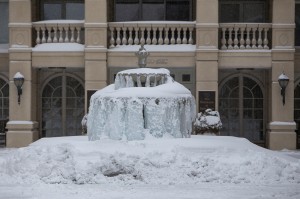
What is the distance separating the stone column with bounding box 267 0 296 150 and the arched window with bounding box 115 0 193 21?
12.2 ft

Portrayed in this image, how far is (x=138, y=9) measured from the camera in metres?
23.4

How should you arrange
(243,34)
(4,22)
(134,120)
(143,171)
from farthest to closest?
(4,22)
(243,34)
(134,120)
(143,171)

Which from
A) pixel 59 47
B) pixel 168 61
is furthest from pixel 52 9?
pixel 168 61

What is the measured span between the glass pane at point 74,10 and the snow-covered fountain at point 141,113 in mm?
9667

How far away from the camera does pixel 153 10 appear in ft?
77.0

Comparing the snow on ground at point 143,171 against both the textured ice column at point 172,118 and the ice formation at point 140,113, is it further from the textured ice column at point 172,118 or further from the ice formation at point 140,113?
the textured ice column at point 172,118

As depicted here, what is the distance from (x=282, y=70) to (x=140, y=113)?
8.87 m

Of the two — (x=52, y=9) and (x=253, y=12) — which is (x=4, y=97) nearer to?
(x=52, y=9)

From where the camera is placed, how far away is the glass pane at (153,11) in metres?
23.5

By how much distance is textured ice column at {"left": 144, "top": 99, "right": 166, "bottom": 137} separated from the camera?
1370cm

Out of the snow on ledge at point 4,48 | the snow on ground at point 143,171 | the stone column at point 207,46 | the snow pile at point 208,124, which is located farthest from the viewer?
the snow on ledge at point 4,48

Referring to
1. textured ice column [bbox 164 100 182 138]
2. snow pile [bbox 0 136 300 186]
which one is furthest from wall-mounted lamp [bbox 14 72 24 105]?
snow pile [bbox 0 136 300 186]

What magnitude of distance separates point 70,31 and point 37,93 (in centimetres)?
258

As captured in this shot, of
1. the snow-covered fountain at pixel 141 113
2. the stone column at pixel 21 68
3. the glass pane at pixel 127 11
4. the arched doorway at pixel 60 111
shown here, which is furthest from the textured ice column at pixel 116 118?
the glass pane at pixel 127 11
